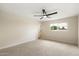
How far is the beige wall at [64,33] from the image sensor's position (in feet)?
17.2

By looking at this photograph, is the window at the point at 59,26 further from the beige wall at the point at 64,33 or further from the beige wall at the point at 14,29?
the beige wall at the point at 14,29

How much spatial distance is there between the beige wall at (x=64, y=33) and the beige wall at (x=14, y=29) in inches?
55.8

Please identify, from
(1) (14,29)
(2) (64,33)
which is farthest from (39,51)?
(2) (64,33)

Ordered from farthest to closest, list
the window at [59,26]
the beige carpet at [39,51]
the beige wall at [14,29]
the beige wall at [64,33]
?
the window at [59,26]
the beige wall at [64,33]
the beige wall at [14,29]
the beige carpet at [39,51]

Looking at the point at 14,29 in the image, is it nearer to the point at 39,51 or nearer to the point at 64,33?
the point at 39,51

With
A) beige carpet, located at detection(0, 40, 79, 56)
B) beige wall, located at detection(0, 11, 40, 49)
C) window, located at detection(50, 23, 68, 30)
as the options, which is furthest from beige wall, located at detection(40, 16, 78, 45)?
beige carpet, located at detection(0, 40, 79, 56)

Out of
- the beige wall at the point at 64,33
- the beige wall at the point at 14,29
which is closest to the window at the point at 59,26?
the beige wall at the point at 64,33

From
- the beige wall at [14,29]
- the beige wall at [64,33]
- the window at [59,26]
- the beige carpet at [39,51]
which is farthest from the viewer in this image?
the window at [59,26]

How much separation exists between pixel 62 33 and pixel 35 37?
2.61m

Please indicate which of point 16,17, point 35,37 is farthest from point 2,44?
point 35,37

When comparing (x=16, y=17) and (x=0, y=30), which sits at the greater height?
(x=16, y=17)

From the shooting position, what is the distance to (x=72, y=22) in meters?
5.43

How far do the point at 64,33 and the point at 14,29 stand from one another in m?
3.98

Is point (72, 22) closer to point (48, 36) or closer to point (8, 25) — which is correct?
point (48, 36)
